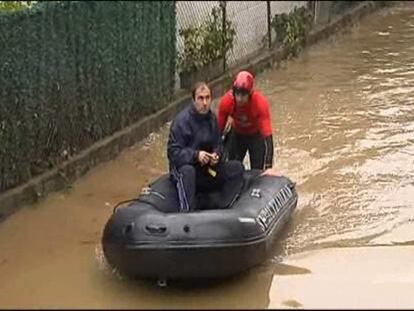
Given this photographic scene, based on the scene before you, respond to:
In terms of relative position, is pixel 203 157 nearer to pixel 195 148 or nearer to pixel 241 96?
pixel 195 148

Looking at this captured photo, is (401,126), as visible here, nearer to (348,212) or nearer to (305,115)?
(305,115)

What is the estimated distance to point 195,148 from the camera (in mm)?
9086

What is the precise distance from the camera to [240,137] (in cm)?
1030

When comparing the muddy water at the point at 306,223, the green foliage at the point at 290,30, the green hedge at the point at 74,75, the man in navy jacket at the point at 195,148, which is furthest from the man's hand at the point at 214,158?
the green foliage at the point at 290,30

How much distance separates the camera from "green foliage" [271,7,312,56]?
62.2 ft

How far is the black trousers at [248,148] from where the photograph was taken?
402 inches

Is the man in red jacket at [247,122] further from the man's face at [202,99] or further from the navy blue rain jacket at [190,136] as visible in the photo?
the man's face at [202,99]

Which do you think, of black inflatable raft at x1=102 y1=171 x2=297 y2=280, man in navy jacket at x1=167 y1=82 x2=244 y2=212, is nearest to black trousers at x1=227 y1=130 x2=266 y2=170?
man in navy jacket at x1=167 y1=82 x2=244 y2=212

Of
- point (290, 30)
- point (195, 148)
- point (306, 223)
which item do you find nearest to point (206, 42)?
point (290, 30)

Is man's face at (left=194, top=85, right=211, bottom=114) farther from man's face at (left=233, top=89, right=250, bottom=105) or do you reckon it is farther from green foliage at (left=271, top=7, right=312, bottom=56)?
green foliage at (left=271, top=7, right=312, bottom=56)

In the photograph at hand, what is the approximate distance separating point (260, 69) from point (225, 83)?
166 centimetres

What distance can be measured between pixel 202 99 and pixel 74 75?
3.33 m

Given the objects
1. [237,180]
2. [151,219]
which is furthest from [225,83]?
[151,219]

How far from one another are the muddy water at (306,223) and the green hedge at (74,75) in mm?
502
